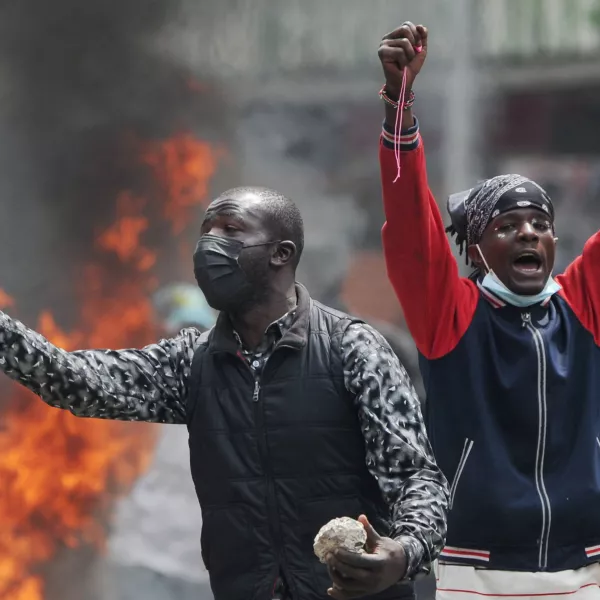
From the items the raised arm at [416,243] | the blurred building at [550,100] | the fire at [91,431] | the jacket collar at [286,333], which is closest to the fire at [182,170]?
the fire at [91,431]

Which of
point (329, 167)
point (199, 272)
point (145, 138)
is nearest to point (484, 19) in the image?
point (329, 167)

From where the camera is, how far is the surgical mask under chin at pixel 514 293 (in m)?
3.24

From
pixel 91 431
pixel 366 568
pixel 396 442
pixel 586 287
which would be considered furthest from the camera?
pixel 91 431

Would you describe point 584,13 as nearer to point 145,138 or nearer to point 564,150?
point 564,150

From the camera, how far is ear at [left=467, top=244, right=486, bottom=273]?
3379mm

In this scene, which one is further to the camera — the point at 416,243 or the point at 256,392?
the point at 416,243

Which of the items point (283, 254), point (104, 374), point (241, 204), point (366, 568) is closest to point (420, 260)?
point (283, 254)

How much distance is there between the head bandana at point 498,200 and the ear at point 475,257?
0.02 meters

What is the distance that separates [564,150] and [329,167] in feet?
3.84

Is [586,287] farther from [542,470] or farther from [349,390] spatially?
[349,390]

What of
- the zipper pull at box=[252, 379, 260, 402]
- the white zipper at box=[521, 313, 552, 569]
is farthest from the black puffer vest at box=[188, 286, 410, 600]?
the white zipper at box=[521, 313, 552, 569]

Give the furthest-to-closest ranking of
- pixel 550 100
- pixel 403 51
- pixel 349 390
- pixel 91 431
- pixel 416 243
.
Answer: pixel 550 100 → pixel 91 431 → pixel 416 243 → pixel 403 51 → pixel 349 390

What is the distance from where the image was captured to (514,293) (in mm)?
3240

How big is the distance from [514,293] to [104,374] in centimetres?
112
